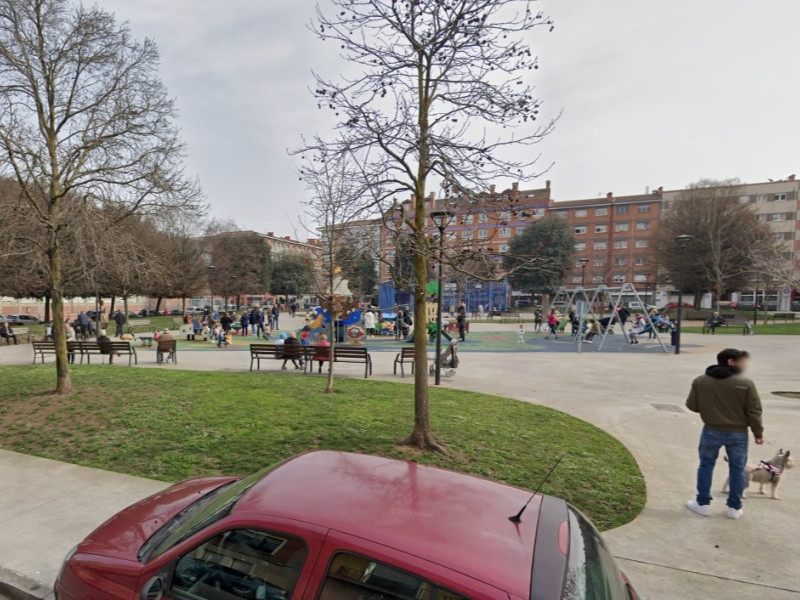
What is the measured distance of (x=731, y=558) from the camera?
412cm

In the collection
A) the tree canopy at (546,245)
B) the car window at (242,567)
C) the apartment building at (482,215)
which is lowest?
the car window at (242,567)

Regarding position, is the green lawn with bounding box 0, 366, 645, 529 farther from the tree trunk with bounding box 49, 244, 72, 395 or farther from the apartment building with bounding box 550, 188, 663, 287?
the apartment building with bounding box 550, 188, 663, 287

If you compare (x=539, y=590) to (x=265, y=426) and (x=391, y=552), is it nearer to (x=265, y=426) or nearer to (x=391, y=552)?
(x=391, y=552)

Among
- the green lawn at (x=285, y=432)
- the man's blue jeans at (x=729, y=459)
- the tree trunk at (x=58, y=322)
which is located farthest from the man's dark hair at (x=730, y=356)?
the tree trunk at (x=58, y=322)

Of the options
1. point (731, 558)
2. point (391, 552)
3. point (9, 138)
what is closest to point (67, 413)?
point (9, 138)

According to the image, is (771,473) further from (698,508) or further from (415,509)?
(415,509)

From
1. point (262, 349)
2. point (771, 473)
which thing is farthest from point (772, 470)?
point (262, 349)

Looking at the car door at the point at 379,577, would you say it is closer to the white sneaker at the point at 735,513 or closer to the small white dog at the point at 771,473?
the white sneaker at the point at 735,513

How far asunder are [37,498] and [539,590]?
5.68 meters

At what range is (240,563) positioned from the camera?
2.20 meters

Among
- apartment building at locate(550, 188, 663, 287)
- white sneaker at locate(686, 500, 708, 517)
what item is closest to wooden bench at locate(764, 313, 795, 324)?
apartment building at locate(550, 188, 663, 287)

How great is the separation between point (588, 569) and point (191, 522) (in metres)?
2.13

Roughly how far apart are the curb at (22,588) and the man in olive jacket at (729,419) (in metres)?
6.13

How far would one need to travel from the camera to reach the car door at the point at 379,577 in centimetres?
177
